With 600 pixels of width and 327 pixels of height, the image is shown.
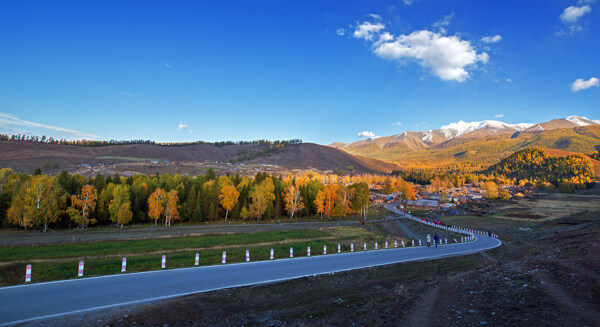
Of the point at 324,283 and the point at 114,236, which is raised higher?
the point at 324,283

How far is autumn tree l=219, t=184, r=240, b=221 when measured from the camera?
5828 centimetres

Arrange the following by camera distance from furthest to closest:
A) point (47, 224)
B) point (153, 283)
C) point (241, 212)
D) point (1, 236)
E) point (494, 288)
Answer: point (241, 212) → point (47, 224) → point (1, 236) → point (153, 283) → point (494, 288)

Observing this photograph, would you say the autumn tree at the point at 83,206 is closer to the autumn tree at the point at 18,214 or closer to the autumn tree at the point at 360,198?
the autumn tree at the point at 18,214

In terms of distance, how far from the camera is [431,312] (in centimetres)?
892

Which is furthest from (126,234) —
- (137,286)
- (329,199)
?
(329,199)

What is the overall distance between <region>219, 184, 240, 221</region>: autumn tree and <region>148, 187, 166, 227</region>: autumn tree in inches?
432

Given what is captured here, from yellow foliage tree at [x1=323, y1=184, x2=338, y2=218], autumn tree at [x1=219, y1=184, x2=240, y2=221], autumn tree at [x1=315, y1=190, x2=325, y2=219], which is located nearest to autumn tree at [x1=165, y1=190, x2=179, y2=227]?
autumn tree at [x1=219, y1=184, x2=240, y2=221]

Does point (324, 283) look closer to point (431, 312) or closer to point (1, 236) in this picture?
point (431, 312)

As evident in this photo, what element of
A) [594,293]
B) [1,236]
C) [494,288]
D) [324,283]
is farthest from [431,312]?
[1,236]

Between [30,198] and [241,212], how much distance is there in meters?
31.6

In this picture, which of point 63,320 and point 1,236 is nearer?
point 63,320

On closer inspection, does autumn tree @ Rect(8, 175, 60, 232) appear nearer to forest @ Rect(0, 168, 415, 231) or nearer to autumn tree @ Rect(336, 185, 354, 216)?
forest @ Rect(0, 168, 415, 231)

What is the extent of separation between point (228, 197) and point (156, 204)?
1329 centimetres

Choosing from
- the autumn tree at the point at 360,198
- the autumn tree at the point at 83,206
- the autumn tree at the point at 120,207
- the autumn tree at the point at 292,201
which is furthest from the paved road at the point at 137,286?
the autumn tree at the point at 360,198
